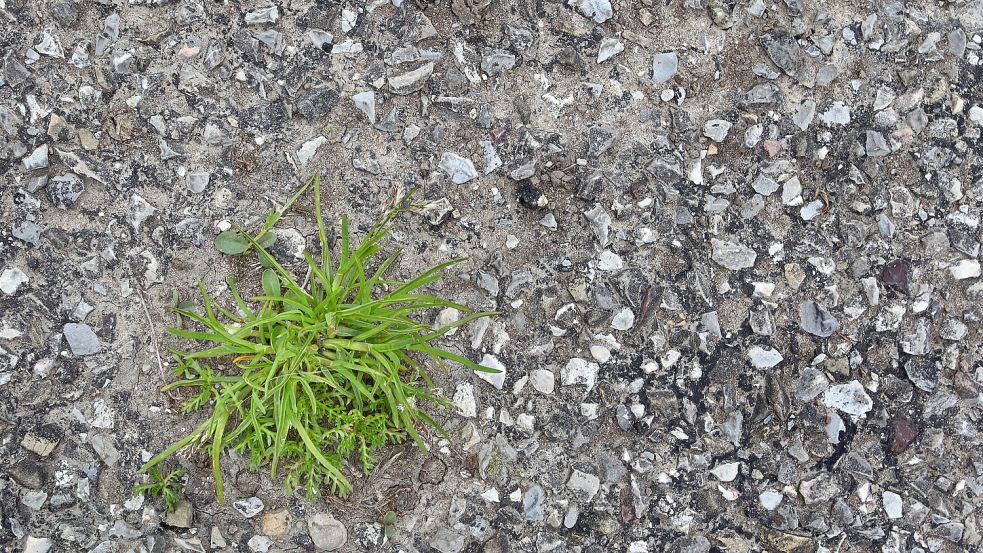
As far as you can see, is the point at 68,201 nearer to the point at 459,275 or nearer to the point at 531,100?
the point at 459,275

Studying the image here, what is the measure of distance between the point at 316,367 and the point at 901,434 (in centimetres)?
197

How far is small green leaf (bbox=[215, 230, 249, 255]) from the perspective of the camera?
228 centimetres

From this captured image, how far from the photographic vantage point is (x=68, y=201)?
7.38 feet

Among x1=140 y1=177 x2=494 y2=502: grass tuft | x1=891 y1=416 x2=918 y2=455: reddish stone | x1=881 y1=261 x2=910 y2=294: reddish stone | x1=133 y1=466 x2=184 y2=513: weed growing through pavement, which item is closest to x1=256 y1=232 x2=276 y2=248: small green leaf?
x1=140 y1=177 x2=494 y2=502: grass tuft

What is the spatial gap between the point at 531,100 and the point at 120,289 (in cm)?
146

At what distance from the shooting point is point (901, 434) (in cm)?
245

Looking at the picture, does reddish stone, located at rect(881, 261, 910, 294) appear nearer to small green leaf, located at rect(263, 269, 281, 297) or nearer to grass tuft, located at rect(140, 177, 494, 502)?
grass tuft, located at rect(140, 177, 494, 502)

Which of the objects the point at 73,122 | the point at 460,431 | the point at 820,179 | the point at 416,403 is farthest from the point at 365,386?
the point at 820,179

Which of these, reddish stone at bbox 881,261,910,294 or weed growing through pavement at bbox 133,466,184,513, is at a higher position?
reddish stone at bbox 881,261,910,294

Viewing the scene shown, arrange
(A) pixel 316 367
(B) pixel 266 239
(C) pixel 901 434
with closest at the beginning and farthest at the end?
(A) pixel 316 367 → (B) pixel 266 239 → (C) pixel 901 434

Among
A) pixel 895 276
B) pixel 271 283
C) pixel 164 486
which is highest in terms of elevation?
pixel 271 283

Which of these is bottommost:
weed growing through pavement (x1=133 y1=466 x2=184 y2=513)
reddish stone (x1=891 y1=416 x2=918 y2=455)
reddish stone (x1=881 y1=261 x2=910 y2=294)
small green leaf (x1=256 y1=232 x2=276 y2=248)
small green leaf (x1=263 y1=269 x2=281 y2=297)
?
reddish stone (x1=891 y1=416 x2=918 y2=455)

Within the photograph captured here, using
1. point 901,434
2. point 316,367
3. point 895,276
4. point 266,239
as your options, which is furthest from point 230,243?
point 901,434

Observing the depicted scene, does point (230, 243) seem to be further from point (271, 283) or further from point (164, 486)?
point (164, 486)
